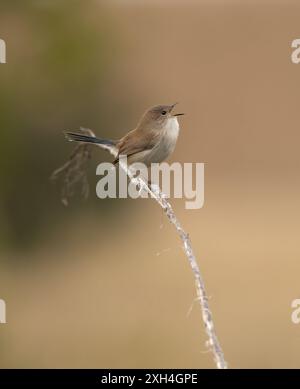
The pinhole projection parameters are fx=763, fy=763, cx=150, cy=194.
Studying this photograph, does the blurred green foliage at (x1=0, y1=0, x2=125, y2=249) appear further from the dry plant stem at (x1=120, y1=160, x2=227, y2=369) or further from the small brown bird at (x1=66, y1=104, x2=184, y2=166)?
the dry plant stem at (x1=120, y1=160, x2=227, y2=369)

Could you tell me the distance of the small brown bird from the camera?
473cm

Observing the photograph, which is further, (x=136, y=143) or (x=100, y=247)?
(x=100, y=247)

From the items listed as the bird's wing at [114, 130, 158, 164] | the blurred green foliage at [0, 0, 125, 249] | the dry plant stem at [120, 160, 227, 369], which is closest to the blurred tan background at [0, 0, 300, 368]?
the blurred green foliage at [0, 0, 125, 249]

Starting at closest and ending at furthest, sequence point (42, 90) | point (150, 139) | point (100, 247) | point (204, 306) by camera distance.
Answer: point (204, 306), point (150, 139), point (42, 90), point (100, 247)

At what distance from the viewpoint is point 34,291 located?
1165 cm

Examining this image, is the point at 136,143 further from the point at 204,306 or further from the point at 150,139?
the point at 204,306

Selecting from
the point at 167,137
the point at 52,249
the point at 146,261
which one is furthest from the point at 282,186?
the point at 167,137

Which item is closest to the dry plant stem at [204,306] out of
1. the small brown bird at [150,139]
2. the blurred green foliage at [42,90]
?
the small brown bird at [150,139]

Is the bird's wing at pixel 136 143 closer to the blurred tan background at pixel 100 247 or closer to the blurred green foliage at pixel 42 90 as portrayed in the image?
the blurred tan background at pixel 100 247

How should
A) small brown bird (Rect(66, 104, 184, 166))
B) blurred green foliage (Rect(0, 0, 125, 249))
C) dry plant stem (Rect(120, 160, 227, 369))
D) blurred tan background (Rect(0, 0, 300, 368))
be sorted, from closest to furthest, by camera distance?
dry plant stem (Rect(120, 160, 227, 369))
small brown bird (Rect(66, 104, 184, 166))
blurred tan background (Rect(0, 0, 300, 368))
blurred green foliage (Rect(0, 0, 125, 249))

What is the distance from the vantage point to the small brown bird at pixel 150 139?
186 inches

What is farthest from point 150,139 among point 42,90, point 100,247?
point 100,247

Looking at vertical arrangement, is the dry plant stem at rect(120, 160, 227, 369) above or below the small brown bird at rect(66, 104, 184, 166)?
below

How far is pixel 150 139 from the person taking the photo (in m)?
4.77
